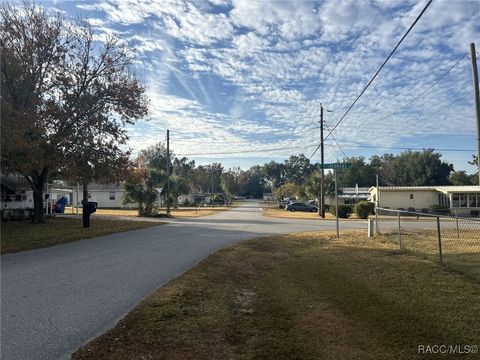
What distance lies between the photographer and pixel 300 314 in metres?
6.11

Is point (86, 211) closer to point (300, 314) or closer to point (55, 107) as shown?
point (55, 107)

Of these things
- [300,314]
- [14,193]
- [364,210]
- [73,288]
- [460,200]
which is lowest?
[300,314]

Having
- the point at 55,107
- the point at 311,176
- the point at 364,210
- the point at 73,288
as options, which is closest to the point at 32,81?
the point at 55,107

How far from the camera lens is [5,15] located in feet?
64.0

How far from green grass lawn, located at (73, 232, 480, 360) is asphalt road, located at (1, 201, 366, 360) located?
1.40 ft

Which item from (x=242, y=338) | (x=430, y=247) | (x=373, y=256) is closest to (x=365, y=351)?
(x=242, y=338)

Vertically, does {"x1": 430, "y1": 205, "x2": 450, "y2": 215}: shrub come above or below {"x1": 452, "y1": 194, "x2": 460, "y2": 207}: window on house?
below

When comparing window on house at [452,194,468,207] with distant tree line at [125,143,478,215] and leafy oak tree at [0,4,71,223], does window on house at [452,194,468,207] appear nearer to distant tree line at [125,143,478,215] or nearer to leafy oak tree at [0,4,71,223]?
distant tree line at [125,143,478,215]

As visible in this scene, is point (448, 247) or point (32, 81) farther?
point (32, 81)

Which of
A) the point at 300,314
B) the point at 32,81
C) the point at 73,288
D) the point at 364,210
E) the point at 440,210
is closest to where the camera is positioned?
the point at 300,314

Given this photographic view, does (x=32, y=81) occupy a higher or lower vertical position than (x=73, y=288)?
higher

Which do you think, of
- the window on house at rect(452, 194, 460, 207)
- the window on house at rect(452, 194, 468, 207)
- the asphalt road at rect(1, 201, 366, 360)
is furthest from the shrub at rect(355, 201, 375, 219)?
the asphalt road at rect(1, 201, 366, 360)

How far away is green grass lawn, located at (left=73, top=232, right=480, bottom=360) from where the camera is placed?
15.3 feet

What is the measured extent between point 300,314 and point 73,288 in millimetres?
4240
